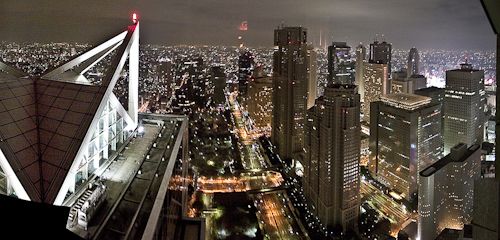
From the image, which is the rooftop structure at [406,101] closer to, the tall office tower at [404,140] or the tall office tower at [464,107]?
the tall office tower at [404,140]

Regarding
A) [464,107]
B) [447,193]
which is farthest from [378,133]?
[447,193]

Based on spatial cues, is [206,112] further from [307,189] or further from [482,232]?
[482,232]

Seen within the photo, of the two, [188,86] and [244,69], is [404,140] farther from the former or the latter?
[244,69]

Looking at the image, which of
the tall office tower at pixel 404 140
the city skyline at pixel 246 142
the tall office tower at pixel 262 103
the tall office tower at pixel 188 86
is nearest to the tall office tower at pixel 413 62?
the city skyline at pixel 246 142

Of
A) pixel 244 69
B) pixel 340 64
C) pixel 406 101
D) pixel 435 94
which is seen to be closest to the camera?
pixel 406 101

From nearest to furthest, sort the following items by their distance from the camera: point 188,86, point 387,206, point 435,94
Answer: point 387,206
point 435,94
point 188,86

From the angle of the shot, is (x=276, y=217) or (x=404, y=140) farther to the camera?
(x=404, y=140)

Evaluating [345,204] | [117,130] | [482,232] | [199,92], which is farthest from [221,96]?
[482,232]
